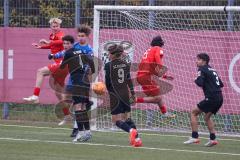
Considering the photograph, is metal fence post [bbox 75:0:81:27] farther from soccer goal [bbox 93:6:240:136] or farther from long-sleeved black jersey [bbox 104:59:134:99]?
long-sleeved black jersey [bbox 104:59:134:99]

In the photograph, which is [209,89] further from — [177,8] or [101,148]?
[177,8]

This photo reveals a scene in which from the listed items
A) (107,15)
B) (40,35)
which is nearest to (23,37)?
(40,35)

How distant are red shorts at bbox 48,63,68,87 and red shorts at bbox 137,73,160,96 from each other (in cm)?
174

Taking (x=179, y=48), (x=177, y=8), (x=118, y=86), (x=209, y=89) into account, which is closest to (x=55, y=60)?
(x=179, y=48)

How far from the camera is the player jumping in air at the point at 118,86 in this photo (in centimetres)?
1412

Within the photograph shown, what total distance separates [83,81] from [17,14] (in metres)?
6.32

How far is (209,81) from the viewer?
1462 centimetres

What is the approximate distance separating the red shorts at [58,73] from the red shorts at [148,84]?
68.6 inches

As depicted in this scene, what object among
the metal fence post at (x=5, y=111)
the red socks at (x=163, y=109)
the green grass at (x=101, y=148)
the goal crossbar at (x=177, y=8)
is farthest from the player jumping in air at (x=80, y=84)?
the metal fence post at (x=5, y=111)

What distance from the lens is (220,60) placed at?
59.1 feet

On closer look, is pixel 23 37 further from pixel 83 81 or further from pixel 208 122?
pixel 208 122

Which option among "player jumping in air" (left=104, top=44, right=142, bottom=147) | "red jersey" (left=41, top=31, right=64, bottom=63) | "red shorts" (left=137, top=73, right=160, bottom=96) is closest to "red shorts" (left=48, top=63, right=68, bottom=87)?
"red jersey" (left=41, top=31, right=64, bottom=63)

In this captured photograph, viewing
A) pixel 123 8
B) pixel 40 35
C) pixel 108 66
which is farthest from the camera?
pixel 40 35

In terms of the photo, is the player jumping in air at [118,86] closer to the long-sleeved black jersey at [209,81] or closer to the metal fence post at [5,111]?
the long-sleeved black jersey at [209,81]
